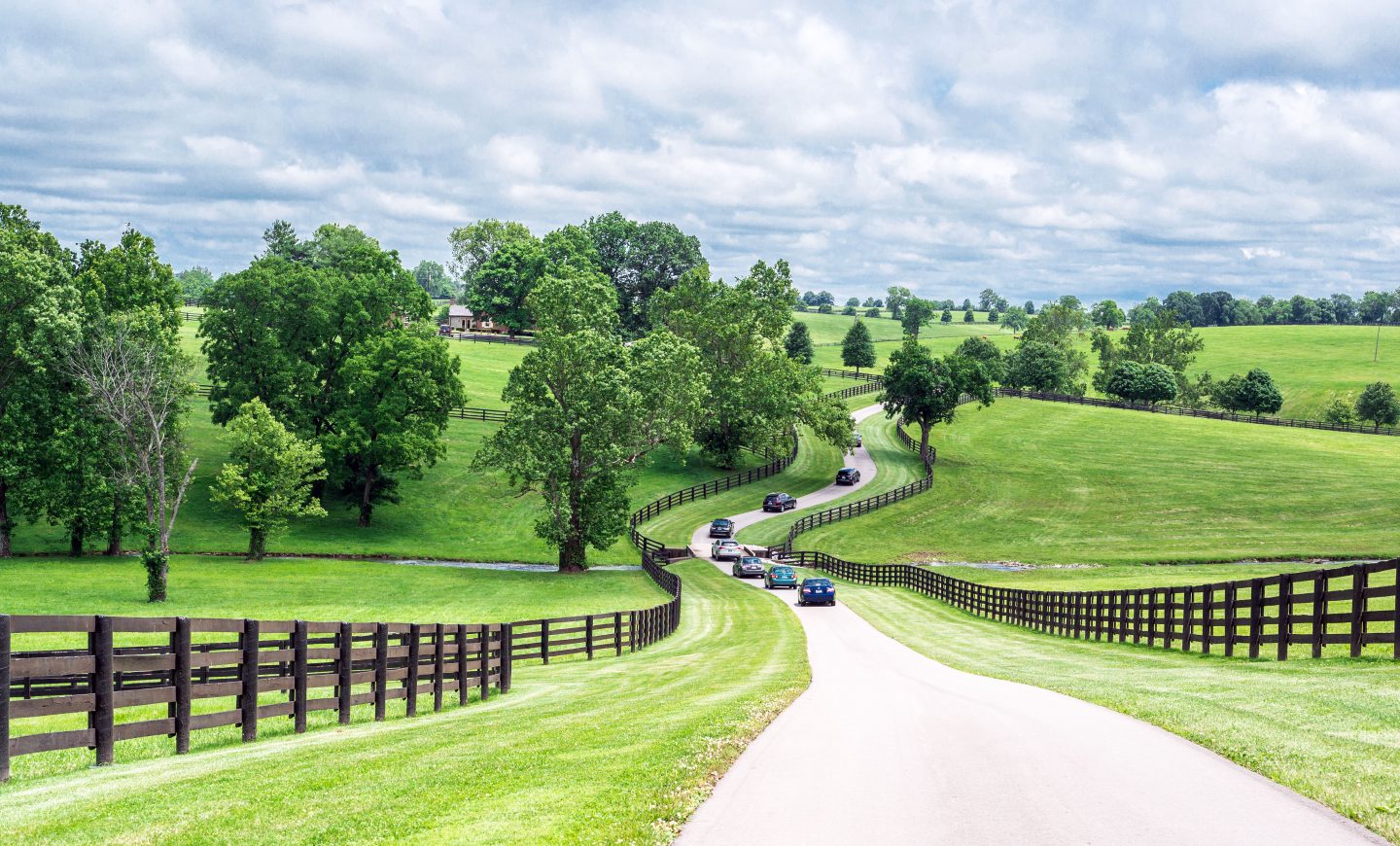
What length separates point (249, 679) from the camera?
11469mm

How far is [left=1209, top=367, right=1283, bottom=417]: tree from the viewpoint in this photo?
138 m

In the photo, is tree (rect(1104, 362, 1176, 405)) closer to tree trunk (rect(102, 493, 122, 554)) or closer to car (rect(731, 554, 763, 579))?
car (rect(731, 554, 763, 579))

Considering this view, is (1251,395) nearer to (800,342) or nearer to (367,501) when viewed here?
(800,342)

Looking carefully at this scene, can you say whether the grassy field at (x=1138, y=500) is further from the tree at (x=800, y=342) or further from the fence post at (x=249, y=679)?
the tree at (x=800, y=342)

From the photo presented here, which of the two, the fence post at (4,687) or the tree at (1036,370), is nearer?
the fence post at (4,687)

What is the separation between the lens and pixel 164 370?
4794 cm

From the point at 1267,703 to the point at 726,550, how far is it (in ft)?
167

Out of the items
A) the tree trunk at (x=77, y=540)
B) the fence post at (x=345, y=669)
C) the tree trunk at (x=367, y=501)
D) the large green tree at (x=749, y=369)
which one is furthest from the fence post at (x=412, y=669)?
→ the large green tree at (x=749, y=369)

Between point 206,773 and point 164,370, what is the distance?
144 ft

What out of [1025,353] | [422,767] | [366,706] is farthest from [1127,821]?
[1025,353]

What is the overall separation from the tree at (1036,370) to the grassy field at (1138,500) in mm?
32295

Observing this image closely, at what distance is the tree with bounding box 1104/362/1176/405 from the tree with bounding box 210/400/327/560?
4390 inches

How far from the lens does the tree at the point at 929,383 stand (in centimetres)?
9431

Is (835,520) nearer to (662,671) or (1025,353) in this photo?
(662,671)
